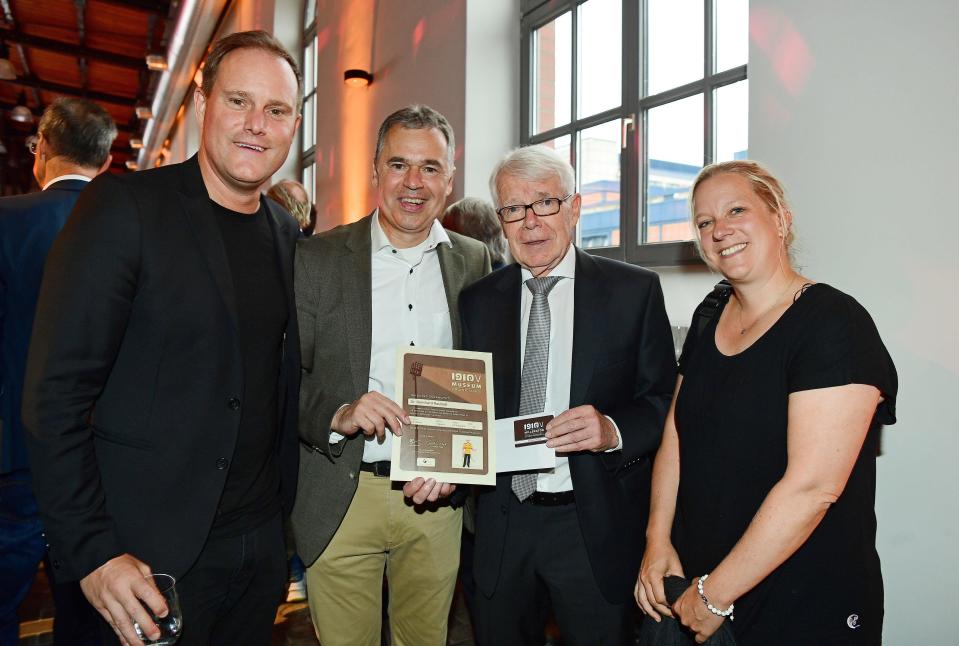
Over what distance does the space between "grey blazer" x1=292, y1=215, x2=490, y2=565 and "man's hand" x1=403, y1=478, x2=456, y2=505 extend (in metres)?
0.26

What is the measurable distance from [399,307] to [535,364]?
45 centimetres

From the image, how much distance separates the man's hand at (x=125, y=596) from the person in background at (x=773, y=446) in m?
1.12

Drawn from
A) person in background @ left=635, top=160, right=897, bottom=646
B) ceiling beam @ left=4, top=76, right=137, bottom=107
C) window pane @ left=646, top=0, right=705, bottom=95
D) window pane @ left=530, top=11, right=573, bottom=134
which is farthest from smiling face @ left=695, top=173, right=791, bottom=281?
ceiling beam @ left=4, top=76, right=137, bottom=107

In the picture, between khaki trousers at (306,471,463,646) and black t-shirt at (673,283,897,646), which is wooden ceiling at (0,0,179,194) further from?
black t-shirt at (673,283,897,646)

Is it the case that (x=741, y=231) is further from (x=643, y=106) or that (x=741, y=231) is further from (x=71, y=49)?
(x=71, y=49)

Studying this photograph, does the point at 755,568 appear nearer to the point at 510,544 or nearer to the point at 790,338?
the point at 790,338

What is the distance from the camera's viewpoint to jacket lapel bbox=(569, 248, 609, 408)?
1.71 meters

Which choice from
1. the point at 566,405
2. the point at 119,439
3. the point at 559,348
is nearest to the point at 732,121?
the point at 559,348

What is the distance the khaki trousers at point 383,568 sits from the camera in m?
1.87

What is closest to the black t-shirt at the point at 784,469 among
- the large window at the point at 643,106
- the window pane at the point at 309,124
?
the large window at the point at 643,106

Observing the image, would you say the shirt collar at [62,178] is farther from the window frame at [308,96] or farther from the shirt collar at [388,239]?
the window frame at [308,96]

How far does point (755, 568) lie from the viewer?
1.35m

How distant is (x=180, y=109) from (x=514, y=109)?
14.8 metres

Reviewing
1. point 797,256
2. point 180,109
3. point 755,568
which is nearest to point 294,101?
point 755,568
